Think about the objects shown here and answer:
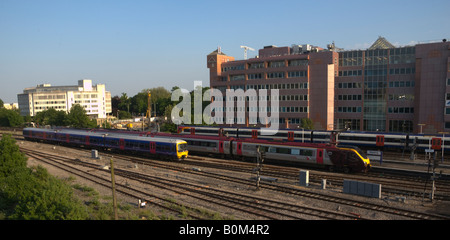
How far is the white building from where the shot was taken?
132750mm

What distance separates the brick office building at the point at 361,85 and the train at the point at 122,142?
117 ft

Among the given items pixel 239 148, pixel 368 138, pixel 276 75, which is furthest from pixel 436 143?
pixel 276 75

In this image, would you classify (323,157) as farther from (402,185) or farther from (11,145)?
(11,145)

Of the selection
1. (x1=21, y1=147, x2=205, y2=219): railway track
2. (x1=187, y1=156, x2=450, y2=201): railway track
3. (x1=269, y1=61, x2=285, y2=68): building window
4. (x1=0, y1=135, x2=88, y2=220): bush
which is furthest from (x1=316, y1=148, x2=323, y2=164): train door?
(x1=269, y1=61, x2=285, y2=68): building window

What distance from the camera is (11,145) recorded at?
28.0m

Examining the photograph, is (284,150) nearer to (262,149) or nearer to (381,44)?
(262,149)

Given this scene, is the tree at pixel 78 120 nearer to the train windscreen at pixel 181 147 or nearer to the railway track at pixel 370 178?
the train windscreen at pixel 181 147

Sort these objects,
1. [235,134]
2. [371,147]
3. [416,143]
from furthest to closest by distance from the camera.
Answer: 1. [235,134]
2. [371,147]
3. [416,143]

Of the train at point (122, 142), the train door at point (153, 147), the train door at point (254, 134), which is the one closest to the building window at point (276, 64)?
the train door at point (254, 134)

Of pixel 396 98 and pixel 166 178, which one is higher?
pixel 396 98

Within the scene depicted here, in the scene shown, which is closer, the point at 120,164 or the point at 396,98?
the point at 120,164

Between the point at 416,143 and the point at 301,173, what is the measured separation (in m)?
22.7

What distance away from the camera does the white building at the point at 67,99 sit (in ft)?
436
